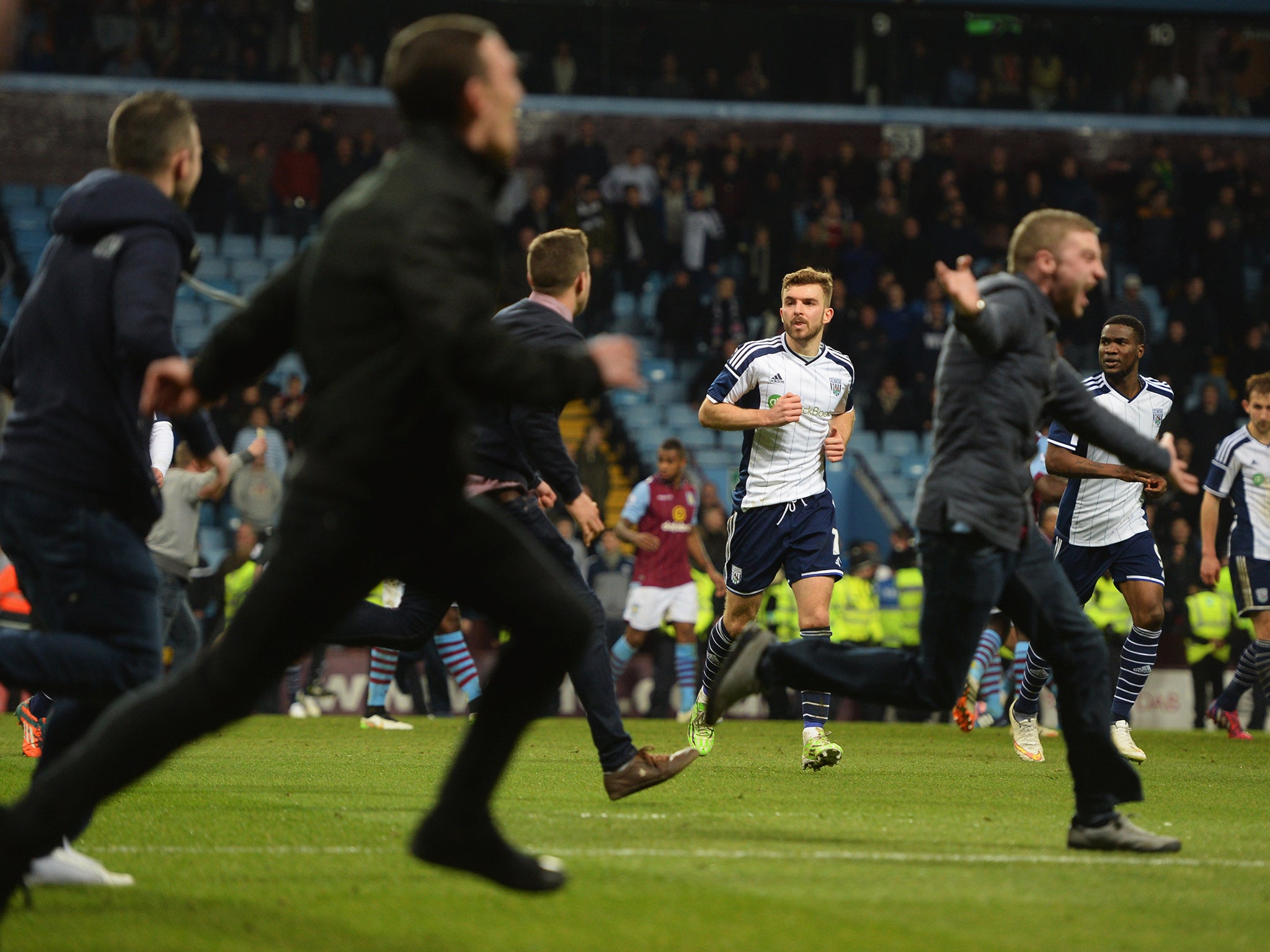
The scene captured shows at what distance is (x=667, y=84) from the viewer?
1035 inches

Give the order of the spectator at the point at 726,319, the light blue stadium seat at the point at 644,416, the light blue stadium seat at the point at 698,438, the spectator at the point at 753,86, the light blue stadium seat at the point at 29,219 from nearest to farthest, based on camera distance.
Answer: the light blue stadium seat at the point at 698,438 < the spectator at the point at 726,319 < the light blue stadium seat at the point at 644,416 < the light blue stadium seat at the point at 29,219 < the spectator at the point at 753,86

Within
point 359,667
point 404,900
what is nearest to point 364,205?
point 404,900

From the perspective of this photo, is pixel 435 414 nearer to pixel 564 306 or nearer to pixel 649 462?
pixel 564 306

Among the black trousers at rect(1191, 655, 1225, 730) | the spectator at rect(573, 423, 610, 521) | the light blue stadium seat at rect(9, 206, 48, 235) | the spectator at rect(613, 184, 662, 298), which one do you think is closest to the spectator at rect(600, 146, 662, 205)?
the spectator at rect(613, 184, 662, 298)

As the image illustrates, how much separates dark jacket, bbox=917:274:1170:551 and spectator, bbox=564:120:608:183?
61.1 feet

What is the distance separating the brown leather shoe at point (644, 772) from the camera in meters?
6.54

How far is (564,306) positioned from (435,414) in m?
3.05

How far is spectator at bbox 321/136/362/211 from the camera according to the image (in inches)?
895

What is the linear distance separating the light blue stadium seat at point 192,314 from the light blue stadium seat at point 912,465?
9.83 meters

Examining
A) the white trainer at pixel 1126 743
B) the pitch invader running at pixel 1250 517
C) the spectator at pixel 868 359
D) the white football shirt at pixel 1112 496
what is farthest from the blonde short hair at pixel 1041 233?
the spectator at pixel 868 359

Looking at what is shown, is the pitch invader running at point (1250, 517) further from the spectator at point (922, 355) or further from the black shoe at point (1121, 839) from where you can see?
the spectator at point (922, 355)

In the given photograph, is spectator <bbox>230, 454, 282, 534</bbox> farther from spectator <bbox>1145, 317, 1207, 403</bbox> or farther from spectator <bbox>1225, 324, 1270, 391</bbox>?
spectator <bbox>1225, 324, 1270, 391</bbox>

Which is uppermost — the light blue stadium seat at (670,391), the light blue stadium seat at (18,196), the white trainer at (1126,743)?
the light blue stadium seat at (18,196)

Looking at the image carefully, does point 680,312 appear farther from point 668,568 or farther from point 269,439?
point 668,568
